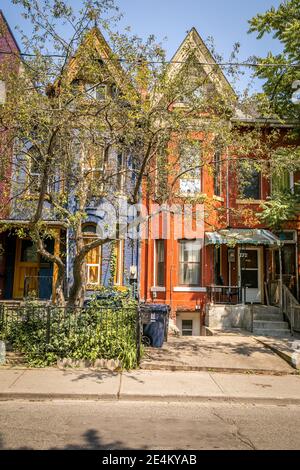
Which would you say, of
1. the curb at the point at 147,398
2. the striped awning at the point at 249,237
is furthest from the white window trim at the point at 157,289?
the curb at the point at 147,398

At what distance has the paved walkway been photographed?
883cm

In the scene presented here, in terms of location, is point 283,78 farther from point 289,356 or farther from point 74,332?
point 74,332

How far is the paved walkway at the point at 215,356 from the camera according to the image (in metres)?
8.83

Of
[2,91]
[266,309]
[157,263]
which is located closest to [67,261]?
[157,263]

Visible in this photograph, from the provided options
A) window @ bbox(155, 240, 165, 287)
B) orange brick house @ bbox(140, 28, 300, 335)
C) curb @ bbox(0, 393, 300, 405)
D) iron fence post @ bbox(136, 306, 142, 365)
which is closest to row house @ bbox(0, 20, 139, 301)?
orange brick house @ bbox(140, 28, 300, 335)

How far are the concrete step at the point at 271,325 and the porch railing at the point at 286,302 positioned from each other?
0.95 ft

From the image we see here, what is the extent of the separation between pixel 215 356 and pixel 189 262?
6181mm

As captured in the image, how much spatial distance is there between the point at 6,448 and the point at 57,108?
6.73m

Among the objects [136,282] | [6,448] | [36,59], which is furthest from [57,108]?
[136,282]

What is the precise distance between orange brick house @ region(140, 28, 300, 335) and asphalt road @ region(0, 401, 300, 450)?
858cm

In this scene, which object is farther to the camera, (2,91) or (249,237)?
(249,237)

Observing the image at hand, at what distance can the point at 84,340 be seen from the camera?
29.2 ft

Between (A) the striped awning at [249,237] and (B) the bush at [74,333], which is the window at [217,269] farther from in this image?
(B) the bush at [74,333]

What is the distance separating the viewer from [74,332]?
9.06m
